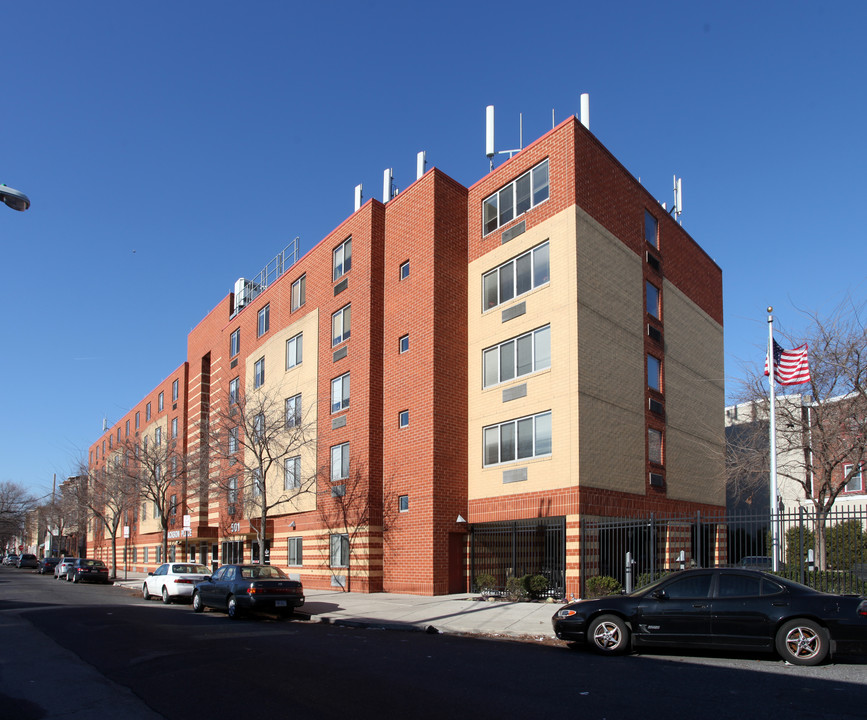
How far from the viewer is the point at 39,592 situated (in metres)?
33.2

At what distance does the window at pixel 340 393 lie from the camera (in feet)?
99.2

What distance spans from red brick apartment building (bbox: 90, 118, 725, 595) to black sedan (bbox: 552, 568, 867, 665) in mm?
9666

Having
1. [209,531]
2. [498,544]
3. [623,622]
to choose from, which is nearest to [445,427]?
[498,544]

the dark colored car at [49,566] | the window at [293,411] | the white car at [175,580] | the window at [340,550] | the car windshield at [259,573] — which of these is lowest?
the dark colored car at [49,566]

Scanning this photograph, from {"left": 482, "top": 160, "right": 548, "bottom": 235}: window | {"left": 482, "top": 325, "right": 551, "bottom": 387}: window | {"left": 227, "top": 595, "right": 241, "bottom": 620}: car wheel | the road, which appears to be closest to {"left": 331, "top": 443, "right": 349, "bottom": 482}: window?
{"left": 482, "top": 325, "right": 551, "bottom": 387}: window

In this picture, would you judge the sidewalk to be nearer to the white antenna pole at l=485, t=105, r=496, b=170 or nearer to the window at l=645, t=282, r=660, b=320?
the window at l=645, t=282, r=660, b=320

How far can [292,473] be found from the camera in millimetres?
32250

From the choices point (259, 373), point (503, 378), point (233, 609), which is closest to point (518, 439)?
point (503, 378)

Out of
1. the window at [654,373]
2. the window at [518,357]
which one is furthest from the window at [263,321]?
the window at [654,373]

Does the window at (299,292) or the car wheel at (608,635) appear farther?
the window at (299,292)

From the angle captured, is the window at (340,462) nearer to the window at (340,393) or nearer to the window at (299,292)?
the window at (340,393)

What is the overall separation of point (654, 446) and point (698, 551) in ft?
33.9

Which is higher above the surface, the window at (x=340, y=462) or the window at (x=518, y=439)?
the window at (x=518, y=439)

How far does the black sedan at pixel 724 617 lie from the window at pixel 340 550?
1652 cm
